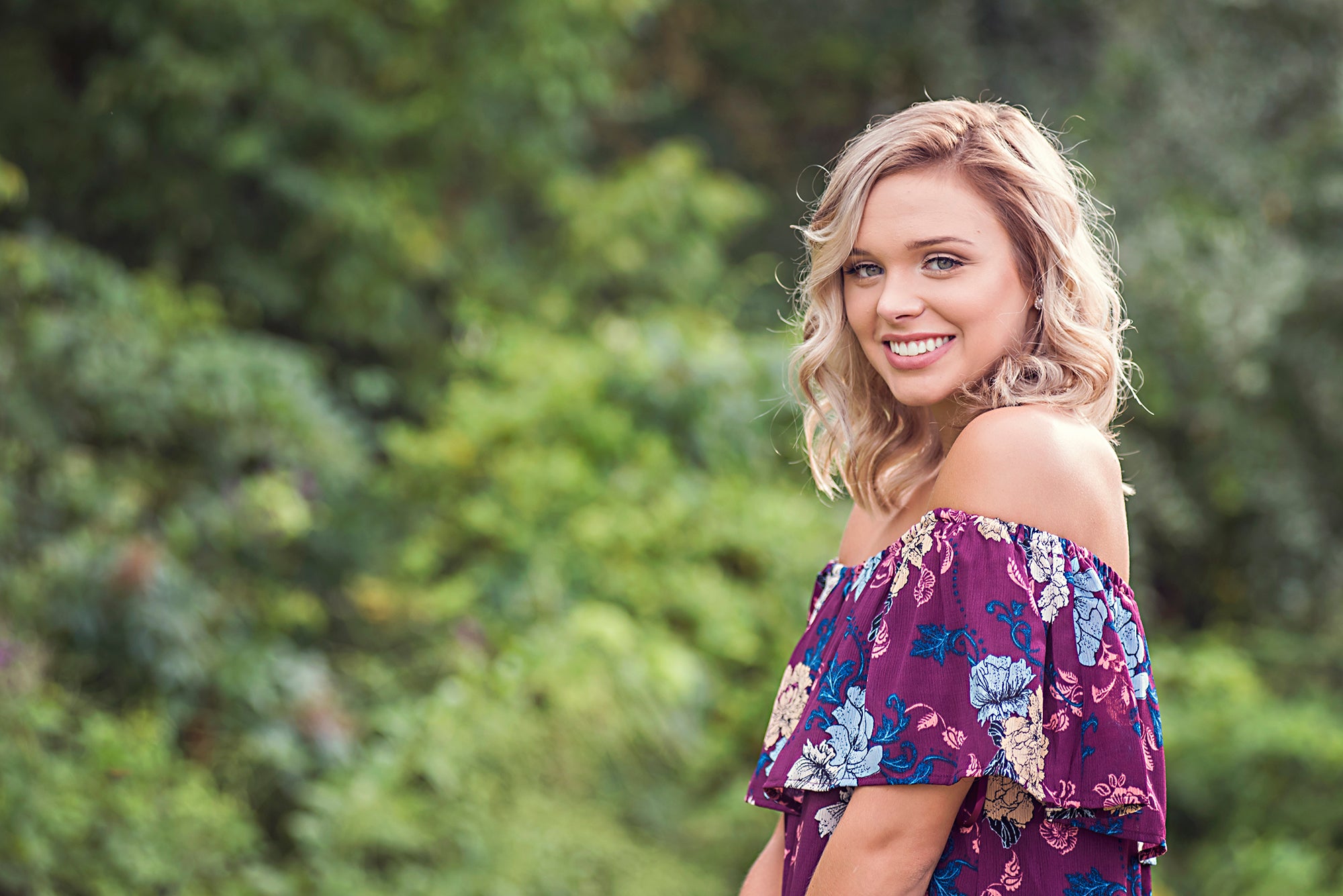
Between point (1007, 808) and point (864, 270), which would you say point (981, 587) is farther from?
point (864, 270)

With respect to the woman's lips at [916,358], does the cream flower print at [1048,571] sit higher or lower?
lower

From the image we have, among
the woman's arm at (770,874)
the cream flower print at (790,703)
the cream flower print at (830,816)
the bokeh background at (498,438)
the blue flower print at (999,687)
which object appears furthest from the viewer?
the bokeh background at (498,438)

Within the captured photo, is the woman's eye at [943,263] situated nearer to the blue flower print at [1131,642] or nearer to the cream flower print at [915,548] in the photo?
the cream flower print at [915,548]

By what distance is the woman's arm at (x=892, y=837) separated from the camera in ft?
3.79

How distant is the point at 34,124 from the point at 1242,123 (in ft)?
20.1

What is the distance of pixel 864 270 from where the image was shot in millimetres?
1350

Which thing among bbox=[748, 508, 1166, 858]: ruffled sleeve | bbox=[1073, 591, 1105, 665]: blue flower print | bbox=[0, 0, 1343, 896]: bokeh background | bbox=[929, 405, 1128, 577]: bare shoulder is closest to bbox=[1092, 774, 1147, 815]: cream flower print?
bbox=[748, 508, 1166, 858]: ruffled sleeve

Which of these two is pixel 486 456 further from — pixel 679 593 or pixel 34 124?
pixel 34 124

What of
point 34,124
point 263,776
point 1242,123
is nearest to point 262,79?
point 34,124

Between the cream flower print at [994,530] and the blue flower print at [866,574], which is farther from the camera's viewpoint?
the blue flower print at [866,574]

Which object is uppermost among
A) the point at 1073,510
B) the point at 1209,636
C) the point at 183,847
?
the point at 1209,636

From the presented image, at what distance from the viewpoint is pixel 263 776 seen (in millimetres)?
3701

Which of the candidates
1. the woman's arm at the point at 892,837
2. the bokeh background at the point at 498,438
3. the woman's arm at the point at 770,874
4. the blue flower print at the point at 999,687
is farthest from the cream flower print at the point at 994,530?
the bokeh background at the point at 498,438

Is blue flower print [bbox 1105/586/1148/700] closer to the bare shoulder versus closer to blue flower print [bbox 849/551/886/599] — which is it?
the bare shoulder
